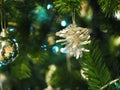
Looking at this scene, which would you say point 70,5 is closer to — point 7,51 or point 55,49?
point 7,51

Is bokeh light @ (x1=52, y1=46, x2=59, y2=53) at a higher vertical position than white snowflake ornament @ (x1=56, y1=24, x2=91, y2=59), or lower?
lower

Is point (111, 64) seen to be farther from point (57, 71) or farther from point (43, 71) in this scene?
point (43, 71)

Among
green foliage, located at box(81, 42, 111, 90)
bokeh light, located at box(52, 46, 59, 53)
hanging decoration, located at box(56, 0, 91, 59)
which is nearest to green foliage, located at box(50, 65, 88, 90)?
bokeh light, located at box(52, 46, 59, 53)

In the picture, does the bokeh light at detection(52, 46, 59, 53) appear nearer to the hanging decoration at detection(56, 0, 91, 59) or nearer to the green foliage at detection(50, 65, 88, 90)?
Answer: the green foliage at detection(50, 65, 88, 90)

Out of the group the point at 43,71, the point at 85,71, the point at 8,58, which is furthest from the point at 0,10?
the point at 43,71

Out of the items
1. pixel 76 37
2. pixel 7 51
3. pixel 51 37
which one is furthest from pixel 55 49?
pixel 76 37

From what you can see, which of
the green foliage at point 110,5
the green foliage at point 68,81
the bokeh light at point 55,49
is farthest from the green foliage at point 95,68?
the bokeh light at point 55,49
